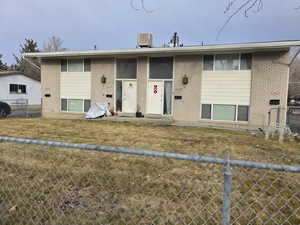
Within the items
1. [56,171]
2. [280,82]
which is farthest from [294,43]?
[56,171]

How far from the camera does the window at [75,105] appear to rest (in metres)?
13.8

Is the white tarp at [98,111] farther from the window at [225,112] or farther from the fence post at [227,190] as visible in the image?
the fence post at [227,190]

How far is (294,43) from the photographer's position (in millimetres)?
9258

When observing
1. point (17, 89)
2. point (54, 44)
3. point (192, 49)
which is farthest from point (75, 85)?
point (54, 44)

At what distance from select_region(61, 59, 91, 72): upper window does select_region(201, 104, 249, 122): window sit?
7532 millimetres

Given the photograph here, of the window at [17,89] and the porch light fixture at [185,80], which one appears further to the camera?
the window at [17,89]

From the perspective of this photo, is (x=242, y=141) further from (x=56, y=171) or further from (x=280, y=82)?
(x=56, y=171)

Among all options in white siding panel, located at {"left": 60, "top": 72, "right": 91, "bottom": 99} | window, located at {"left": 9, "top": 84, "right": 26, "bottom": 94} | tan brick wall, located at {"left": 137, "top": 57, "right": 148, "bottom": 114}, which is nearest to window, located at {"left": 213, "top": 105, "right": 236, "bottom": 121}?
tan brick wall, located at {"left": 137, "top": 57, "right": 148, "bottom": 114}

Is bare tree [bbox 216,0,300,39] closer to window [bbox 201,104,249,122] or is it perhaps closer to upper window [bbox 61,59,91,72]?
window [bbox 201,104,249,122]

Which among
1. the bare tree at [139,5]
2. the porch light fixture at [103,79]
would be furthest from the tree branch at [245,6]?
the porch light fixture at [103,79]

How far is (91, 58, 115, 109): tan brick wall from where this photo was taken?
43.5 ft

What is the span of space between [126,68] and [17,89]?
62.5ft

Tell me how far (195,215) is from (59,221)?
1.73m

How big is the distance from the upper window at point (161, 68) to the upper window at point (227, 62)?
192 cm
